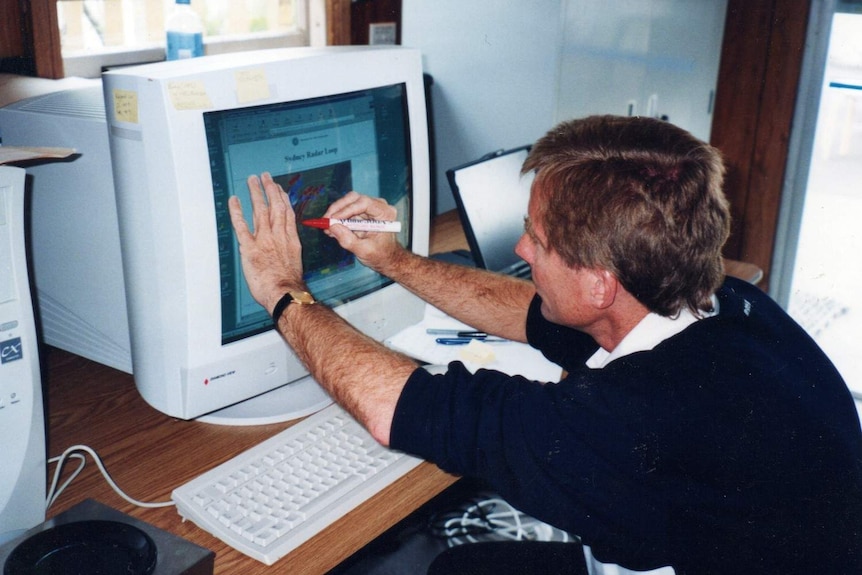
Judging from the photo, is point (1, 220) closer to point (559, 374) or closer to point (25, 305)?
point (25, 305)

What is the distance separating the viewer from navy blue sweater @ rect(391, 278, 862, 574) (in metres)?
0.86

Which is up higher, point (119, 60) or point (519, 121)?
point (119, 60)

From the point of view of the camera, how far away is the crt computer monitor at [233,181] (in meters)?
1.02

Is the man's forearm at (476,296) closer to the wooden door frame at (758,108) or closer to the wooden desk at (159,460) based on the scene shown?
the wooden desk at (159,460)

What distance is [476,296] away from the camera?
1.42 m

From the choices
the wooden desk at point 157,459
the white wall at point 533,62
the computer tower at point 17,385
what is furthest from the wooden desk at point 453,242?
the computer tower at point 17,385

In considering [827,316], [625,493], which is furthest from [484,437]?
[827,316]

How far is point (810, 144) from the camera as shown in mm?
2576

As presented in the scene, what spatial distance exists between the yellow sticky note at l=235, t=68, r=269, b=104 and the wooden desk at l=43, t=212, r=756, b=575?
0.47 m

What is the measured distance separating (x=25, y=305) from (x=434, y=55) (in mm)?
1354

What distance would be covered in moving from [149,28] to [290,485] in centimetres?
134

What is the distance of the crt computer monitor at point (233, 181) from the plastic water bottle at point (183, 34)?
73 cm

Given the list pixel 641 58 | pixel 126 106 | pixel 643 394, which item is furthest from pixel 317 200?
pixel 641 58

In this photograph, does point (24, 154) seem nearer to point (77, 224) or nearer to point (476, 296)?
point (77, 224)
